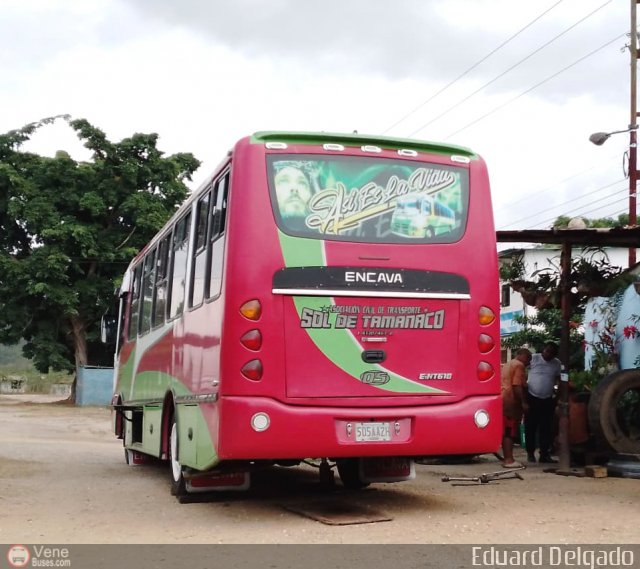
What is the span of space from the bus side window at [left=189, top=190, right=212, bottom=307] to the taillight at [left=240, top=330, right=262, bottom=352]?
121cm

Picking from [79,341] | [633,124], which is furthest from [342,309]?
[79,341]

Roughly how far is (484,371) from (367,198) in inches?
70.7

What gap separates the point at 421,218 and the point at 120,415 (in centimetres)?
817

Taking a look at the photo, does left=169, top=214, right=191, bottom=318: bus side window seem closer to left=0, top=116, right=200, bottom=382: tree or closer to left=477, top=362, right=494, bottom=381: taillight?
left=477, top=362, right=494, bottom=381: taillight

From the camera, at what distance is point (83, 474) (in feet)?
40.7

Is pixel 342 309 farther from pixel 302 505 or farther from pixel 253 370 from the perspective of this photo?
pixel 302 505

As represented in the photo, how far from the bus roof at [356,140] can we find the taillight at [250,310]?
4.58ft

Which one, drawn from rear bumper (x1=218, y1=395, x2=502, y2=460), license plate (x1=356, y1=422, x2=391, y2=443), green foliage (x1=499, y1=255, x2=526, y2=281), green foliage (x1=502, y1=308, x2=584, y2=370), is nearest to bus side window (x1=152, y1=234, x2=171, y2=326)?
rear bumper (x1=218, y1=395, x2=502, y2=460)

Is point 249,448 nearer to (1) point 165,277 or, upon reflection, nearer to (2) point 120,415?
(1) point 165,277

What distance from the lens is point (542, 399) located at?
520 inches

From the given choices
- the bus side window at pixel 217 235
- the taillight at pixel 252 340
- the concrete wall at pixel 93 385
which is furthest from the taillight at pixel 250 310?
the concrete wall at pixel 93 385

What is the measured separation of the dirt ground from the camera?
7.10 metres

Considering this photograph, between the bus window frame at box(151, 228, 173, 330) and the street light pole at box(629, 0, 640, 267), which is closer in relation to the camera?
the bus window frame at box(151, 228, 173, 330)

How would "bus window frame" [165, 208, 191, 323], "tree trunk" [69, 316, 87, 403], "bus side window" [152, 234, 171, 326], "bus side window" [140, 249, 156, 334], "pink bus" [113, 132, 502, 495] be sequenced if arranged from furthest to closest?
"tree trunk" [69, 316, 87, 403], "bus side window" [140, 249, 156, 334], "bus side window" [152, 234, 171, 326], "bus window frame" [165, 208, 191, 323], "pink bus" [113, 132, 502, 495]
